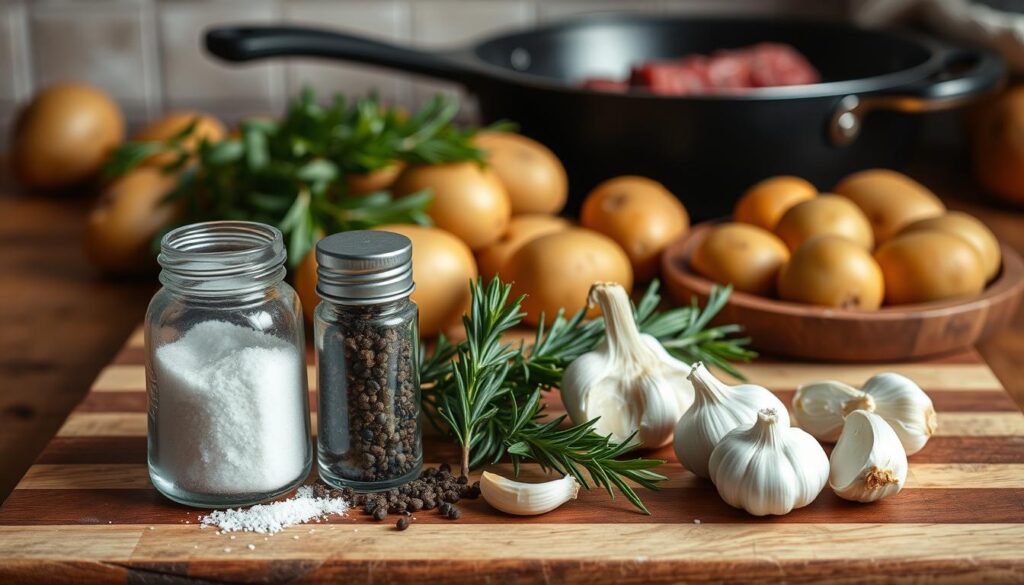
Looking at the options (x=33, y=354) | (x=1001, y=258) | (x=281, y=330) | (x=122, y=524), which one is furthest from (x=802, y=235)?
(x=33, y=354)

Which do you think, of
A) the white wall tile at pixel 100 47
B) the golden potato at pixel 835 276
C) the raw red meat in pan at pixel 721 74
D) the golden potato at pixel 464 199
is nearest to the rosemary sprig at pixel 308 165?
the golden potato at pixel 464 199

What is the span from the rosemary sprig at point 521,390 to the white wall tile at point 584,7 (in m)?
1.04

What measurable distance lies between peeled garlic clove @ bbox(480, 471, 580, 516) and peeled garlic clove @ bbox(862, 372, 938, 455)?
0.86 feet

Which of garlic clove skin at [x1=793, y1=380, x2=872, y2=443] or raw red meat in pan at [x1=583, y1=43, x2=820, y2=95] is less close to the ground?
raw red meat in pan at [x1=583, y1=43, x2=820, y2=95]

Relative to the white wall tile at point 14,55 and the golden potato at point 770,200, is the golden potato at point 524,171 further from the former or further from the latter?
the white wall tile at point 14,55

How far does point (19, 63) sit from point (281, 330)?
4.59 feet

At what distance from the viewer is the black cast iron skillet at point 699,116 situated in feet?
4.27

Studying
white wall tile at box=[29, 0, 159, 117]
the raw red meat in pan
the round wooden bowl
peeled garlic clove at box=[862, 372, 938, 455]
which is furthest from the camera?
white wall tile at box=[29, 0, 159, 117]

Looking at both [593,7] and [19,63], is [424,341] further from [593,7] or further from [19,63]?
[19,63]

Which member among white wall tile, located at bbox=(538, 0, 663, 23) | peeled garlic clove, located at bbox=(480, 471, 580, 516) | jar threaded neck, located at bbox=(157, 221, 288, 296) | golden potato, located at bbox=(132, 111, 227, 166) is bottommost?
peeled garlic clove, located at bbox=(480, 471, 580, 516)

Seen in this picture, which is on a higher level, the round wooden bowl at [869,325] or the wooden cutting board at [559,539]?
the round wooden bowl at [869,325]

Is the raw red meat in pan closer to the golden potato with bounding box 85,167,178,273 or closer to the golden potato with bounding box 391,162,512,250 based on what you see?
the golden potato with bounding box 391,162,512,250

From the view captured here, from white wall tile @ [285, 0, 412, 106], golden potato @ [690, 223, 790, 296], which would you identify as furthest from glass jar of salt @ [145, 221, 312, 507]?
white wall tile @ [285, 0, 412, 106]

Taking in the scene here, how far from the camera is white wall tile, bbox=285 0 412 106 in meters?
1.94
